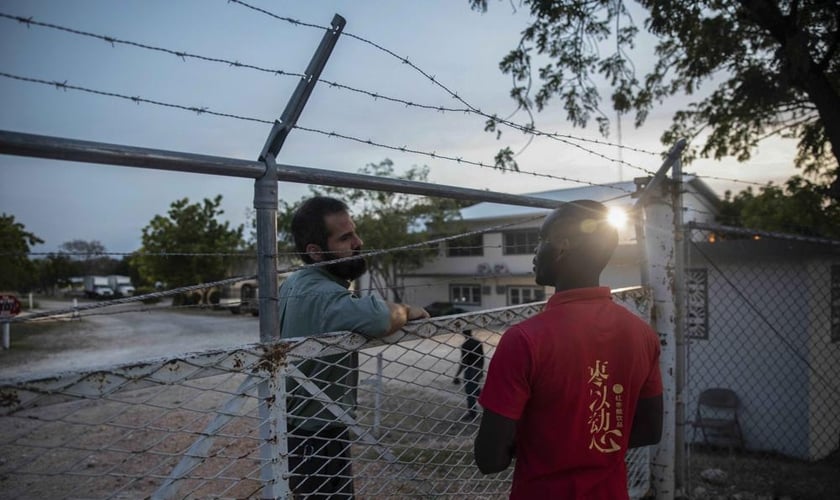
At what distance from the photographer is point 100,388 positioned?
1.32m

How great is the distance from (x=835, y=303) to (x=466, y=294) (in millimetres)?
21699

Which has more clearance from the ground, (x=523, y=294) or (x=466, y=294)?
(x=523, y=294)

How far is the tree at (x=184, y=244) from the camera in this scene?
418 cm

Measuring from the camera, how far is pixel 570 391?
168cm

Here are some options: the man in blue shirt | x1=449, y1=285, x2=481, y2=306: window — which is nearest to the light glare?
the man in blue shirt

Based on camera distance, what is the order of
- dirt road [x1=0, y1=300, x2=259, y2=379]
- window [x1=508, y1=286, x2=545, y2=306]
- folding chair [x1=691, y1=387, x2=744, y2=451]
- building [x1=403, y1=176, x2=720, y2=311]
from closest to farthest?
folding chair [x1=691, y1=387, x2=744, y2=451] → dirt road [x1=0, y1=300, x2=259, y2=379] → building [x1=403, y1=176, x2=720, y2=311] → window [x1=508, y1=286, x2=545, y2=306]

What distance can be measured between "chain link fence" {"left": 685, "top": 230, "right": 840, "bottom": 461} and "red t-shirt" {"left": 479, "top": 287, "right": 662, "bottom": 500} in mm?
6399

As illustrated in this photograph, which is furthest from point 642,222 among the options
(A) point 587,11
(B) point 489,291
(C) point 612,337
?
(B) point 489,291

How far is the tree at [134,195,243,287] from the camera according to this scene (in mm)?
4176

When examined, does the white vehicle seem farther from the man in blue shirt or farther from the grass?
the grass

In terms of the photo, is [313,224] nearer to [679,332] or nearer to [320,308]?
[320,308]

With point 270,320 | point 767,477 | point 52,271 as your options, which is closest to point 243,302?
point 270,320

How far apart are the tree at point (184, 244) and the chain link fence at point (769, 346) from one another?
243 inches

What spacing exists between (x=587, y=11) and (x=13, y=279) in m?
7.69
